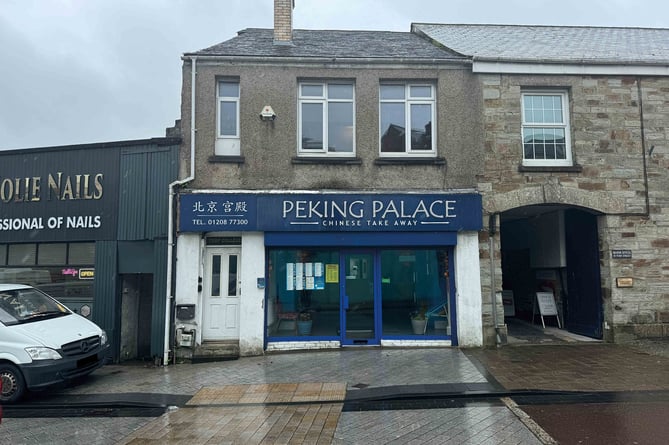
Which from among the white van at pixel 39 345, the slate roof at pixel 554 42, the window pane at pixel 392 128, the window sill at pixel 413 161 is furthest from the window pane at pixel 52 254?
the slate roof at pixel 554 42

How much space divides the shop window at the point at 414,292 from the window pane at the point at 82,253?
671cm

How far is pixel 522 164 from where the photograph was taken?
1004 centimetres

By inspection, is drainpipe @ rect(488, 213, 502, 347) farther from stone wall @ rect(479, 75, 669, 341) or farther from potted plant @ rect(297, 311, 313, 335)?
potted plant @ rect(297, 311, 313, 335)

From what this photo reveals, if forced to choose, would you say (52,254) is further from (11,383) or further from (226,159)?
(226,159)

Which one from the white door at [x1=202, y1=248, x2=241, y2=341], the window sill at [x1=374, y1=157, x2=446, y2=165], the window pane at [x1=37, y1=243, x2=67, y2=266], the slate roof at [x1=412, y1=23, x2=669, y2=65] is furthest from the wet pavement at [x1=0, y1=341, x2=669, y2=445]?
the slate roof at [x1=412, y1=23, x2=669, y2=65]

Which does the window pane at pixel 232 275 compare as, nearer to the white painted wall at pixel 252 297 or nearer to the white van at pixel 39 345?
the white painted wall at pixel 252 297

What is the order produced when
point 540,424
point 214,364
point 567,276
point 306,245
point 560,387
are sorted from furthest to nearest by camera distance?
1. point 567,276
2. point 306,245
3. point 214,364
4. point 560,387
5. point 540,424

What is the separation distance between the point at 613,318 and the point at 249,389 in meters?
7.94

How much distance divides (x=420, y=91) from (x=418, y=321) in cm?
527

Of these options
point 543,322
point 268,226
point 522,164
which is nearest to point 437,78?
point 522,164

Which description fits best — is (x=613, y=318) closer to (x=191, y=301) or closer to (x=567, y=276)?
(x=567, y=276)

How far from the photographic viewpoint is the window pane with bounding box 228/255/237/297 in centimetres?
980

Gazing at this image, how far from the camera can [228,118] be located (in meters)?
10.2

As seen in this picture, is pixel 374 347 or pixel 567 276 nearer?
pixel 374 347
